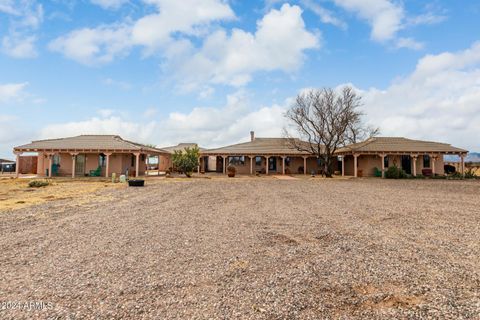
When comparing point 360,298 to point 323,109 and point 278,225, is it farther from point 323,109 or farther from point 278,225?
point 323,109

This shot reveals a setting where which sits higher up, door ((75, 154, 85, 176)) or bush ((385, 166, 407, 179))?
door ((75, 154, 85, 176))

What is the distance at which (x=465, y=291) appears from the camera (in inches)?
151

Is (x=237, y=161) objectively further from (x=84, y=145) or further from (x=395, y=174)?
(x=395, y=174)

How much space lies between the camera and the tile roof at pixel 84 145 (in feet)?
87.1

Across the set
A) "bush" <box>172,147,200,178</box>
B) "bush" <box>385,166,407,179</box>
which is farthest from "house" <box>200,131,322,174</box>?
"bush" <box>385,166,407,179</box>

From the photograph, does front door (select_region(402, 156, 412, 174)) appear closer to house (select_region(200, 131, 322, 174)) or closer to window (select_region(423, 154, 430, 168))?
window (select_region(423, 154, 430, 168))

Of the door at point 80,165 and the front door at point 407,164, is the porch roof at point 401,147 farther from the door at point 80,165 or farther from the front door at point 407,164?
the door at point 80,165

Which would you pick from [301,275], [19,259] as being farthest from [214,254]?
[19,259]

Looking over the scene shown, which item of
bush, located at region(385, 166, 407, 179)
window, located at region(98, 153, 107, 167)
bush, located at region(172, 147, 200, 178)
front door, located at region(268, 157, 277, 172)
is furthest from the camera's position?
front door, located at region(268, 157, 277, 172)

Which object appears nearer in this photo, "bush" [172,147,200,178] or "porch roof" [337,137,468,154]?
"bush" [172,147,200,178]

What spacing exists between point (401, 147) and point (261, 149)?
14.9 m

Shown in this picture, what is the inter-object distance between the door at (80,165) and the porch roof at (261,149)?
41.2 feet

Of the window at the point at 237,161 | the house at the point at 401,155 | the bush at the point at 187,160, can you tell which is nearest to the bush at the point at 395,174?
the house at the point at 401,155

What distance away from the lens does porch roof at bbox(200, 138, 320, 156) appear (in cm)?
3438
